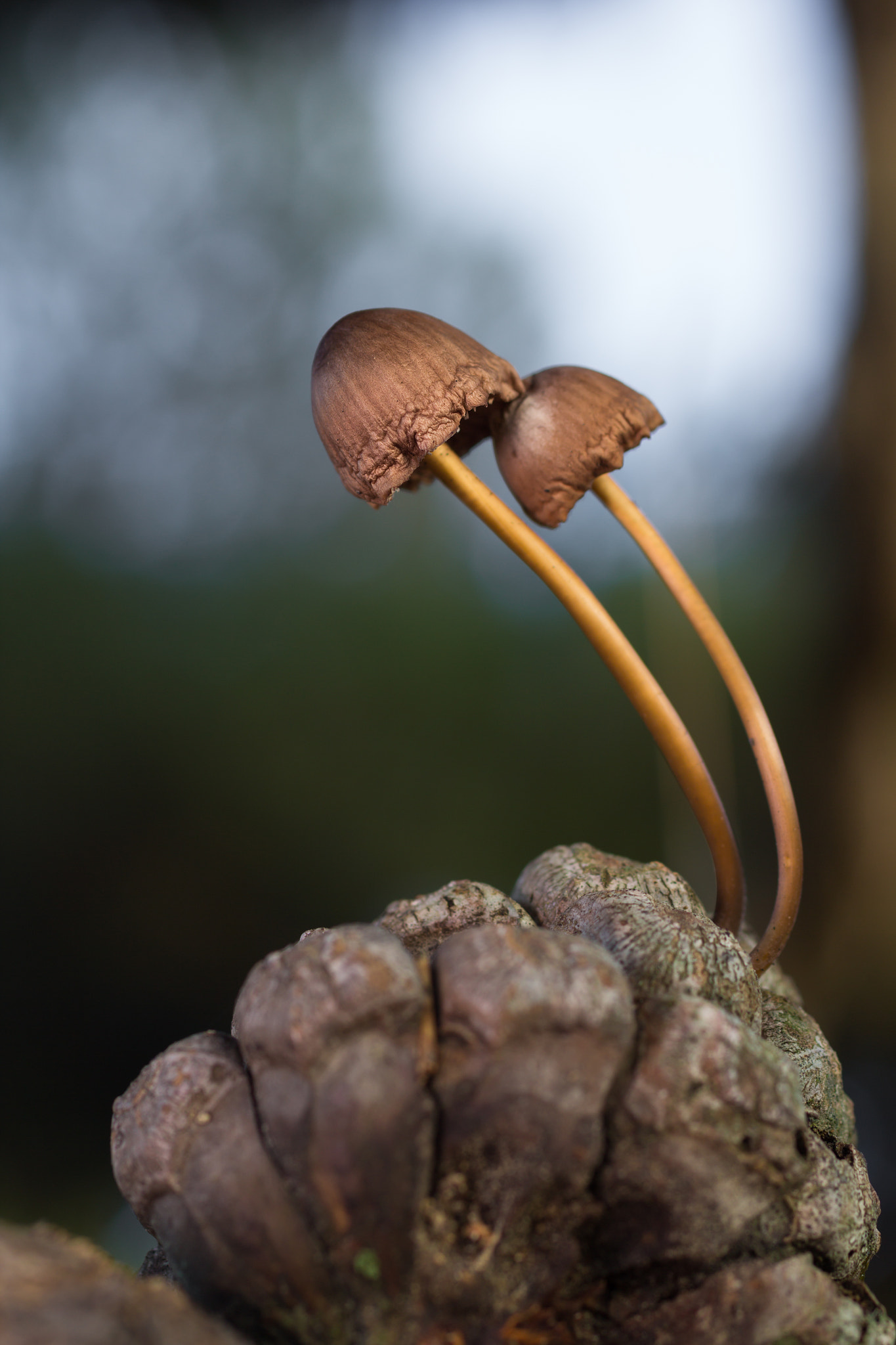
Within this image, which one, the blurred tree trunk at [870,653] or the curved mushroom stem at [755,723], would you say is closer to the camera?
the curved mushroom stem at [755,723]

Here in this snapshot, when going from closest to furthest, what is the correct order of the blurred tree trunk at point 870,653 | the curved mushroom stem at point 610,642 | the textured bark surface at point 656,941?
the textured bark surface at point 656,941
the curved mushroom stem at point 610,642
the blurred tree trunk at point 870,653

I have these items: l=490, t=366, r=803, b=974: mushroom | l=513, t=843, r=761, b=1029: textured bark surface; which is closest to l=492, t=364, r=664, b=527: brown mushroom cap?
l=490, t=366, r=803, b=974: mushroom

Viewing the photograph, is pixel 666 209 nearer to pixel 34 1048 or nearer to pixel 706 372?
pixel 706 372

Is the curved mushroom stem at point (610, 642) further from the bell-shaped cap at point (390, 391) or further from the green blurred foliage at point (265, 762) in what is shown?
the green blurred foliage at point (265, 762)

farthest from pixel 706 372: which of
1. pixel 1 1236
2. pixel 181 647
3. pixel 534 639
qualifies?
pixel 1 1236

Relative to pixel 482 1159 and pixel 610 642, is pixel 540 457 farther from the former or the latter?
pixel 482 1159

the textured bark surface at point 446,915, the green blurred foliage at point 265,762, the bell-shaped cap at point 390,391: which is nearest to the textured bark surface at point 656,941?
the textured bark surface at point 446,915

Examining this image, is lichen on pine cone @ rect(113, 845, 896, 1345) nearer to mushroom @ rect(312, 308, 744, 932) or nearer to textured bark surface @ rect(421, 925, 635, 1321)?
textured bark surface @ rect(421, 925, 635, 1321)
